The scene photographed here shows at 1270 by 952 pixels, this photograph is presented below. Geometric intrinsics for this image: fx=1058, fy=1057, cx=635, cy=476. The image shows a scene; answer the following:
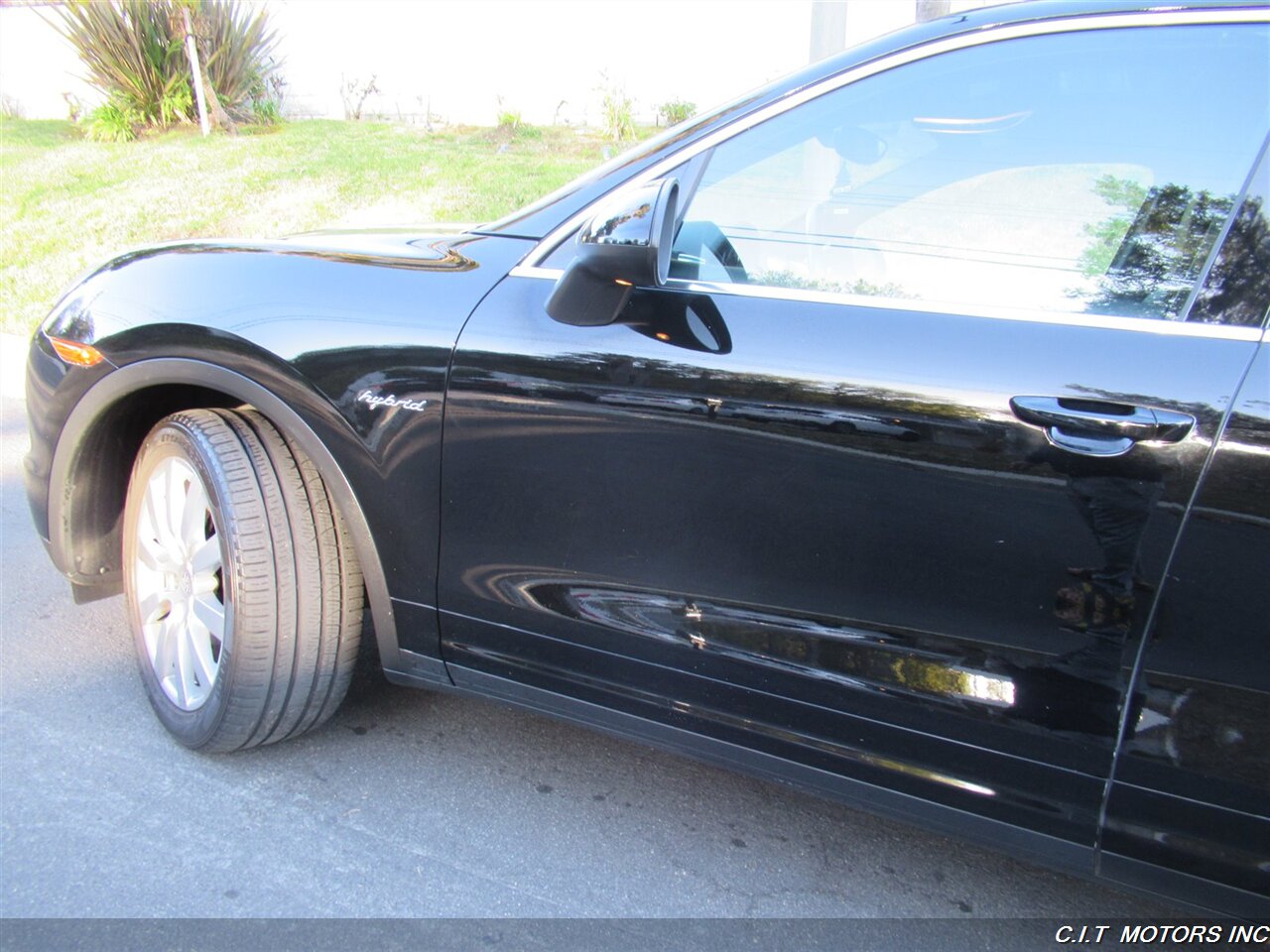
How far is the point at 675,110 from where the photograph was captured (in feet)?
36.6

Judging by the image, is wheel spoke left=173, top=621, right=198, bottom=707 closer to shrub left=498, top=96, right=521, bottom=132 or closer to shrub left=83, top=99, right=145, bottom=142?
shrub left=498, top=96, right=521, bottom=132

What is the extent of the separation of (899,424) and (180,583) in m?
1.87

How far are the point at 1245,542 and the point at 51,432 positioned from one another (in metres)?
2.74

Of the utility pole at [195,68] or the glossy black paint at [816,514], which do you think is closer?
the glossy black paint at [816,514]

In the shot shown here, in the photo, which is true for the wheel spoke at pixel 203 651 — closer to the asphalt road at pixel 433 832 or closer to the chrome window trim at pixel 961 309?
the asphalt road at pixel 433 832

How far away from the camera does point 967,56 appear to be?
77.3 inches

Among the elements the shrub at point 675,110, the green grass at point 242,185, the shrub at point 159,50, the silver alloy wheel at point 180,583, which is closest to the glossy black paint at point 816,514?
the silver alloy wheel at point 180,583

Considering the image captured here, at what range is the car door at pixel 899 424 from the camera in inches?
69.0

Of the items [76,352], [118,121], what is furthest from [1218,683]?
[118,121]

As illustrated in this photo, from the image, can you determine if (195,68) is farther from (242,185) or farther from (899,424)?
(899,424)

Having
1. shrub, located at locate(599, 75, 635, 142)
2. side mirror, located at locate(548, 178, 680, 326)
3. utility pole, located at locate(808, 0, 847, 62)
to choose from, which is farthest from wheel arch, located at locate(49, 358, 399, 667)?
shrub, located at locate(599, 75, 635, 142)

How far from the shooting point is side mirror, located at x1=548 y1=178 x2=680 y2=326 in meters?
1.98

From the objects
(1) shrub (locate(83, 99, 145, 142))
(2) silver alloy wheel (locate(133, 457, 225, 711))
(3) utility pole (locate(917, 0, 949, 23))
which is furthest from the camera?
(1) shrub (locate(83, 99, 145, 142))

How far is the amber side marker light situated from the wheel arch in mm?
65
